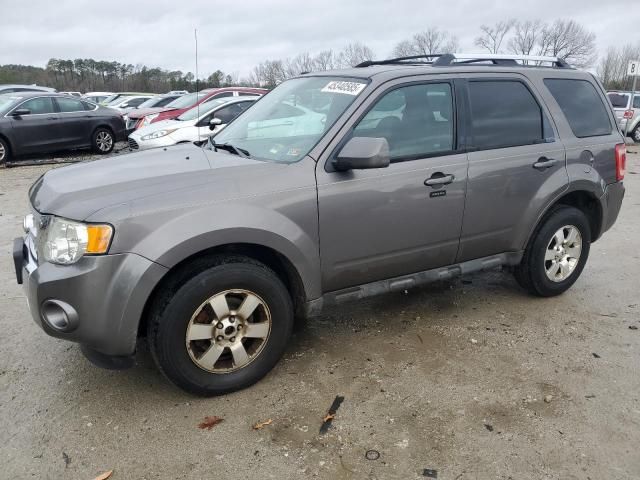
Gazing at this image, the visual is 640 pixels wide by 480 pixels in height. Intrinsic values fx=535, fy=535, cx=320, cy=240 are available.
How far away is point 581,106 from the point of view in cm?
426

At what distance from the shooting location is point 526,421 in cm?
282

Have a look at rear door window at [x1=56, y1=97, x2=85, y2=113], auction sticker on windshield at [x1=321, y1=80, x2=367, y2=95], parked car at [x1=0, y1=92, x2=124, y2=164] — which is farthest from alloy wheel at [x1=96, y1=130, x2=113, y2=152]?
auction sticker on windshield at [x1=321, y1=80, x2=367, y2=95]

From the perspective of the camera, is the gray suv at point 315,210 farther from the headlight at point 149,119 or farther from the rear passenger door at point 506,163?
the headlight at point 149,119

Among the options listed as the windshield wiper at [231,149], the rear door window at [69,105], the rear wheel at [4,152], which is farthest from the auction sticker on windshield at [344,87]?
the rear door window at [69,105]

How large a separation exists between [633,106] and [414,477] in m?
19.2

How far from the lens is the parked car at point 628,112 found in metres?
17.6

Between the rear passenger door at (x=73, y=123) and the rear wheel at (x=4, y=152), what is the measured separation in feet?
3.73

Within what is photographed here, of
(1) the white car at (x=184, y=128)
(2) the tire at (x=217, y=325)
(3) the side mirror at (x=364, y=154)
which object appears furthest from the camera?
(1) the white car at (x=184, y=128)

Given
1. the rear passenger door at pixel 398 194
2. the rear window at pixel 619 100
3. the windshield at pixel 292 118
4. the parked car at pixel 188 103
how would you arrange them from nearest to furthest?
the rear passenger door at pixel 398 194 < the windshield at pixel 292 118 < the parked car at pixel 188 103 < the rear window at pixel 619 100

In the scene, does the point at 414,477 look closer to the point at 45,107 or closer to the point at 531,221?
the point at 531,221

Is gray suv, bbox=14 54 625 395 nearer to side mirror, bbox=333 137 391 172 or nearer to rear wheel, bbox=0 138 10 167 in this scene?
side mirror, bbox=333 137 391 172

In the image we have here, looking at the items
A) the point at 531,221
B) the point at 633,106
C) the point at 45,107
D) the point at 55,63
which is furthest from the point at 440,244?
the point at 55,63

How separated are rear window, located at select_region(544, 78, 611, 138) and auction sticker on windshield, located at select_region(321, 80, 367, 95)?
1.67 metres

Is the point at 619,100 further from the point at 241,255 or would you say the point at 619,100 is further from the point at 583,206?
the point at 241,255
